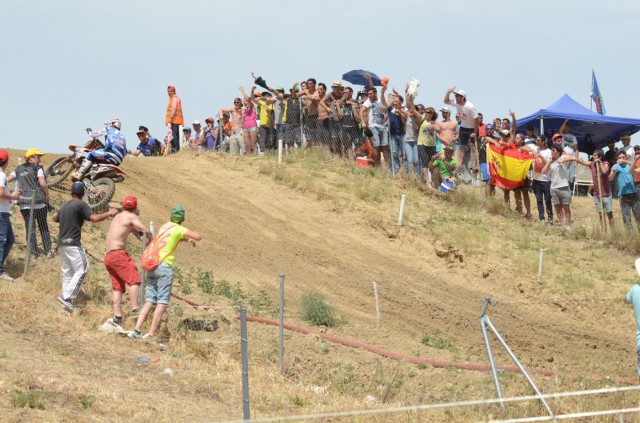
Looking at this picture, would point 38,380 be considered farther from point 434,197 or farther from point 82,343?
point 434,197

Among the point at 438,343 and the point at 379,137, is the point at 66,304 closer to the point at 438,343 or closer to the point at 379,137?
the point at 438,343

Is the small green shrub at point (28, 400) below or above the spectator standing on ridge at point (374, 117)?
below

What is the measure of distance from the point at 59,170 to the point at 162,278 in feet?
25.2

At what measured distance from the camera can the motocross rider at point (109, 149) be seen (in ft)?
63.5

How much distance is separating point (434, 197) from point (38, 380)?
49.1 feet

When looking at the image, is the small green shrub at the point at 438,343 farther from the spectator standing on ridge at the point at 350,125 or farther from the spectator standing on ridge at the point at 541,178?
the spectator standing on ridge at the point at 350,125

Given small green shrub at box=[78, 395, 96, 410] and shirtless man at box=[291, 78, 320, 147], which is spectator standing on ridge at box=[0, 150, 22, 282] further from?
shirtless man at box=[291, 78, 320, 147]

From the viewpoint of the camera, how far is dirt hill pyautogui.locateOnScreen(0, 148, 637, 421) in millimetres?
12234

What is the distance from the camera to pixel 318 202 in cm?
2369

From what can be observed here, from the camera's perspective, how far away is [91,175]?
63.7 feet

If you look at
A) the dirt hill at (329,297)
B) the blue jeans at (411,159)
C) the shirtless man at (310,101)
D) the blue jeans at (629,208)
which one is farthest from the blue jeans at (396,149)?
the blue jeans at (629,208)

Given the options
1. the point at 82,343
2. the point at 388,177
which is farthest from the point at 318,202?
the point at 82,343

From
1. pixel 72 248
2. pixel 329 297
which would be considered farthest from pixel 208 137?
pixel 72 248

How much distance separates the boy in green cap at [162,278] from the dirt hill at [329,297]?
0.35 m
